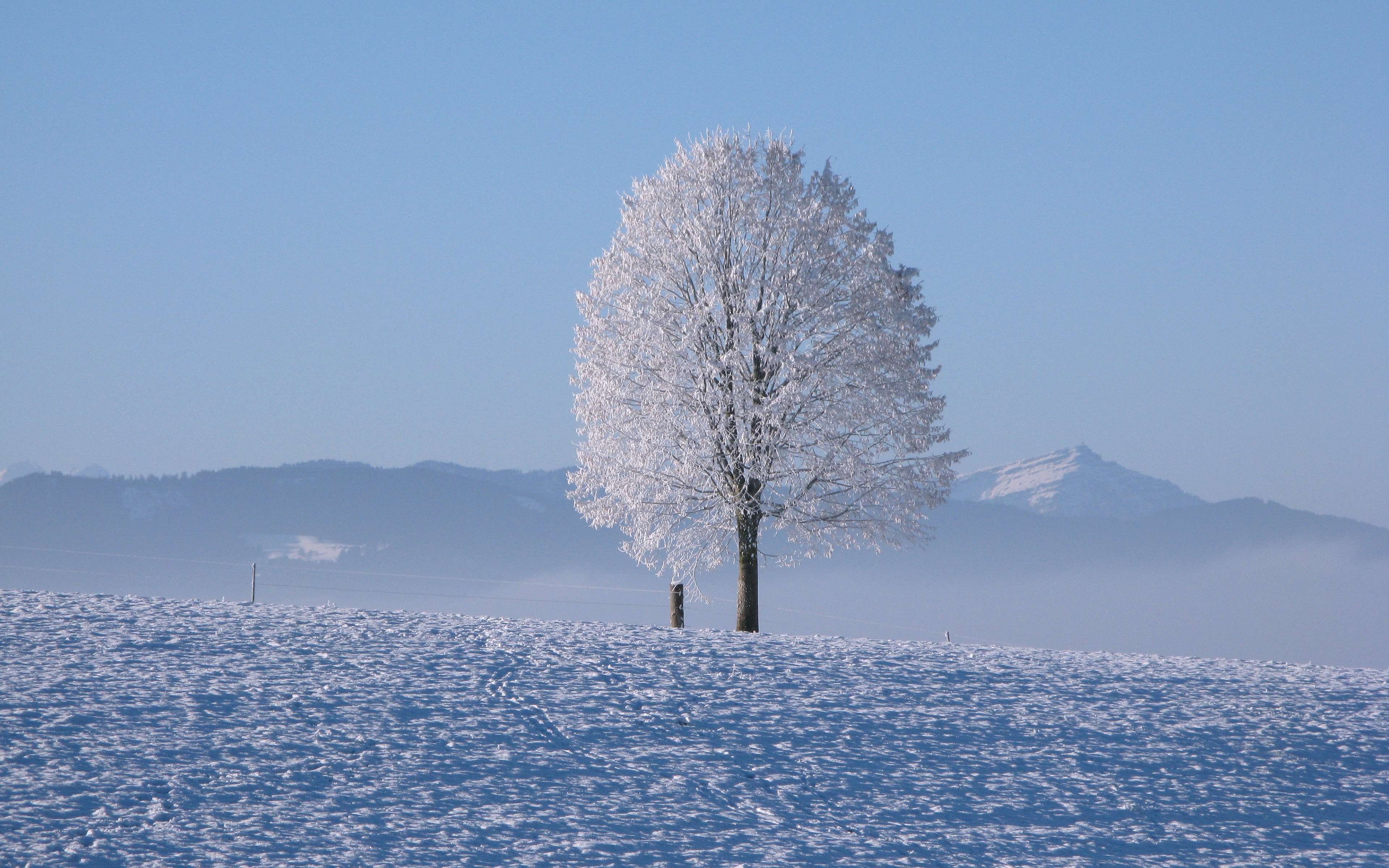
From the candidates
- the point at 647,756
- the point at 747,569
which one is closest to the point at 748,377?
the point at 747,569

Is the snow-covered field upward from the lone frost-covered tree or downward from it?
downward

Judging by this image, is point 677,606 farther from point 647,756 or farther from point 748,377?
point 647,756

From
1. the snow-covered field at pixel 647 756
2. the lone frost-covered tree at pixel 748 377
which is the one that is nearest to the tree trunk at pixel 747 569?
the lone frost-covered tree at pixel 748 377

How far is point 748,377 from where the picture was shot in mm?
23281

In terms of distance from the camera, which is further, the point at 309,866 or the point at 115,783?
the point at 115,783

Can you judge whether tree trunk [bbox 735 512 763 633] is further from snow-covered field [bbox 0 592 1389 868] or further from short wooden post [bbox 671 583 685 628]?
snow-covered field [bbox 0 592 1389 868]

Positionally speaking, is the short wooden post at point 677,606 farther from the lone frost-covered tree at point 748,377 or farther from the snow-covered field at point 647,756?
the snow-covered field at point 647,756

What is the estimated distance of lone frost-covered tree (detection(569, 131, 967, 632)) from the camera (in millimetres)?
23109

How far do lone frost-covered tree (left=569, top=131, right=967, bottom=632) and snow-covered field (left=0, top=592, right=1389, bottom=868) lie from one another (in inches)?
Result: 211

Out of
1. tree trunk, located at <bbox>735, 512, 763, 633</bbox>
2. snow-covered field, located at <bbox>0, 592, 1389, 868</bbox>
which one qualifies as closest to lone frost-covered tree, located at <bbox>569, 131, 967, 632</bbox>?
tree trunk, located at <bbox>735, 512, 763, 633</bbox>

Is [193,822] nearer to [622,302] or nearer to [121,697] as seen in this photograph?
[121,697]

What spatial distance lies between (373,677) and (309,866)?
5.94 metres

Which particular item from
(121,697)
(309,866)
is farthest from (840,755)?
(121,697)

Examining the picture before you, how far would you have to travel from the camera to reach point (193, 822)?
1050 centimetres
